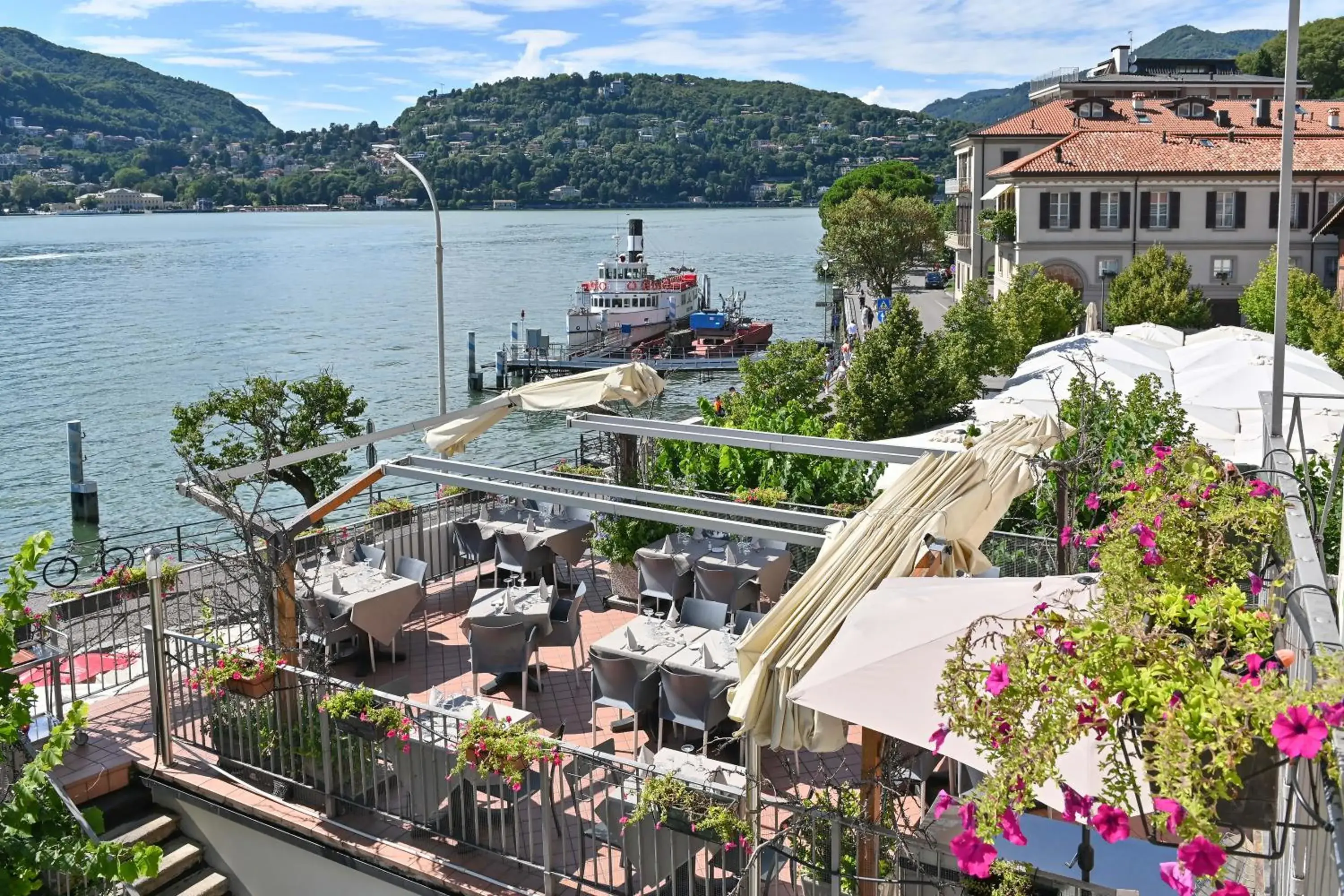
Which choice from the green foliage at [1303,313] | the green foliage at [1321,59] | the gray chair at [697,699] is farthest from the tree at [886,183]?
the gray chair at [697,699]

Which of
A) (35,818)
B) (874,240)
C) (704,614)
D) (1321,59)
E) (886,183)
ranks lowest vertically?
(704,614)

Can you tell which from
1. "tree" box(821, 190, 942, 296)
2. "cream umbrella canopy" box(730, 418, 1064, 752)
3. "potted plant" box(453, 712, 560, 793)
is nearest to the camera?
"cream umbrella canopy" box(730, 418, 1064, 752)

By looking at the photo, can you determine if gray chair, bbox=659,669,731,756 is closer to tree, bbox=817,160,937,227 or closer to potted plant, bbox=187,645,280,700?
potted plant, bbox=187,645,280,700

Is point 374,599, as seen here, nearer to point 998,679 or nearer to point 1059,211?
point 998,679

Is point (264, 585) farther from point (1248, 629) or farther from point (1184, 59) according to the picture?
point (1184, 59)

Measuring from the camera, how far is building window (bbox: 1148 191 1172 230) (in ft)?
154

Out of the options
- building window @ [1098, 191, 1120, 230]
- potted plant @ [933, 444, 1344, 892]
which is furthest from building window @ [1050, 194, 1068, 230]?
potted plant @ [933, 444, 1344, 892]

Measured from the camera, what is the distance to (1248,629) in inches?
146

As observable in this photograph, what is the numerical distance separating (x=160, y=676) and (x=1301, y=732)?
299 inches

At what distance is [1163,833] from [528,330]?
54.4 m

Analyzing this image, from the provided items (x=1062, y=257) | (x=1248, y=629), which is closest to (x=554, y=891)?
(x=1248, y=629)

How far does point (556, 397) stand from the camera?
12492 mm

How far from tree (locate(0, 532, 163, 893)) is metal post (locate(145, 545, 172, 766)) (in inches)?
104

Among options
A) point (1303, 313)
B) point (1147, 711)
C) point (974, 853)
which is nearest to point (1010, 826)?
point (974, 853)
